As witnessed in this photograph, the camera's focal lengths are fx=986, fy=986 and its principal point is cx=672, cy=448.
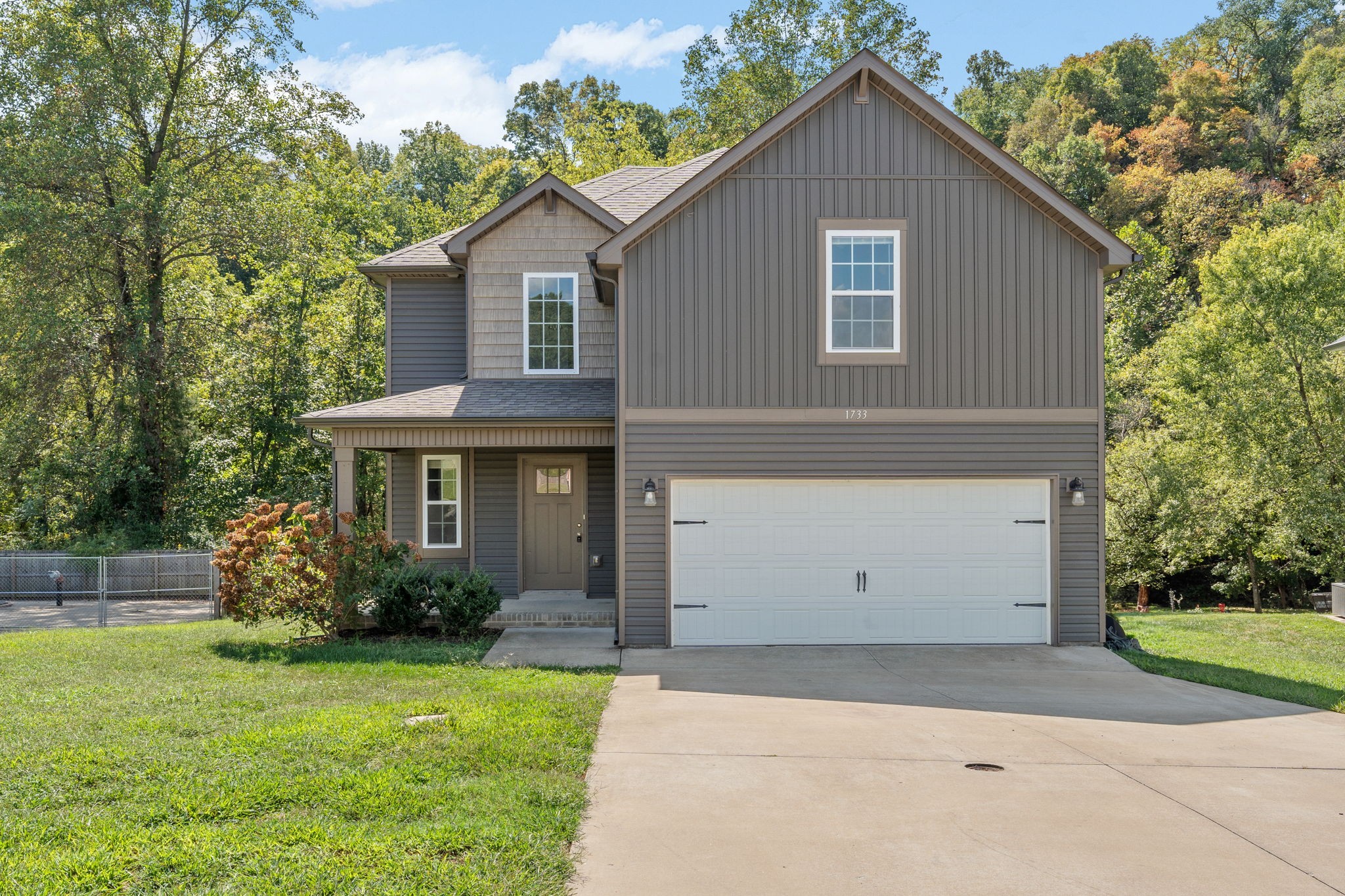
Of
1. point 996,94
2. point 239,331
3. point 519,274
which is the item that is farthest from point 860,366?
point 996,94

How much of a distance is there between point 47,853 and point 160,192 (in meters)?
18.9

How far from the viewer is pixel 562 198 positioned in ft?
49.6

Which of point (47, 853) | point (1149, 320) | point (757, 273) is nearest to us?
point (47, 853)

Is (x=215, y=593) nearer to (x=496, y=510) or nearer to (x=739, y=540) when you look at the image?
(x=496, y=510)

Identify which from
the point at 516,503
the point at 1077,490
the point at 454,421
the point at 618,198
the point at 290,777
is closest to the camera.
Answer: the point at 290,777

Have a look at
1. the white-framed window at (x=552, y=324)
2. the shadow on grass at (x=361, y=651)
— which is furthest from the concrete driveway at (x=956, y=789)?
the white-framed window at (x=552, y=324)

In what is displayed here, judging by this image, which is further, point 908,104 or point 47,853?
point 908,104

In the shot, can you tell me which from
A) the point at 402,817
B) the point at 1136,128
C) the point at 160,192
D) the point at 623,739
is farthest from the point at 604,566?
the point at 1136,128

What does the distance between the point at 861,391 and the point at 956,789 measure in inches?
258

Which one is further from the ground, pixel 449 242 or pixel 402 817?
pixel 449 242

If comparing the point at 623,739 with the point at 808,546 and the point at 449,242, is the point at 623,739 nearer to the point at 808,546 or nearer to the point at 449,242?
the point at 808,546

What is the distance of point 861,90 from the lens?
1209cm

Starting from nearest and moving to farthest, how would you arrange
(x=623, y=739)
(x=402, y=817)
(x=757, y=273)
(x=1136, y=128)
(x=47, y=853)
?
(x=47, y=853), (x=402, y=817), (x=623, y=739), (x=757, y=273), (x=1136, y=128)

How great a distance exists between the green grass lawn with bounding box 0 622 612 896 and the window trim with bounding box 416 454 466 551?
4956 millimetres
